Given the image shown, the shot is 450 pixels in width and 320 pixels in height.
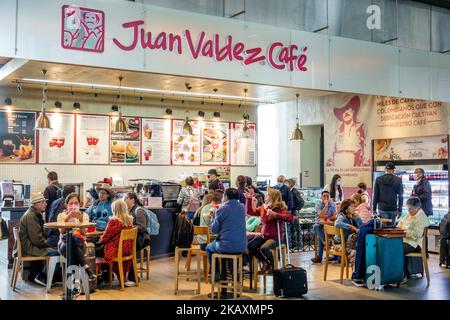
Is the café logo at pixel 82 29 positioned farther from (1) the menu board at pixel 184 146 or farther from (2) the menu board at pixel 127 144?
(1) the menu board at pixel 184 146

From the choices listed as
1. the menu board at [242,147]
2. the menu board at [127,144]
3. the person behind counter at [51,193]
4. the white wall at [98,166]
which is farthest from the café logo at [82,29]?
the menu board at [242,147]

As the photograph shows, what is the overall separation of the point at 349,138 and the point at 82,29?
7546 millimetres

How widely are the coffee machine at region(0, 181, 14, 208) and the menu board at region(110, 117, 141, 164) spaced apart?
8.12 ft

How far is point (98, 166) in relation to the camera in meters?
11.6

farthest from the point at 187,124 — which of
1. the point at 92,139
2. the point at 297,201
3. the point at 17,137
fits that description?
the point at 17,137

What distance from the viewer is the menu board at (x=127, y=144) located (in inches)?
465

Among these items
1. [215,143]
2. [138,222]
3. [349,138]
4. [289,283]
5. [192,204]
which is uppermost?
[349,138]

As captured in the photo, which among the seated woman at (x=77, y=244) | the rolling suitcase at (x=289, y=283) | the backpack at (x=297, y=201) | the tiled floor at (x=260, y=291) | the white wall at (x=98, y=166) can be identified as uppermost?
the white wall at (x=98, y=166)

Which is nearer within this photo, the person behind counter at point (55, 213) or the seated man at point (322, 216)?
the person behind counter at point (55, 213)

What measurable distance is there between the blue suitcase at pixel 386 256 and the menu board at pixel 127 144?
6078 mm

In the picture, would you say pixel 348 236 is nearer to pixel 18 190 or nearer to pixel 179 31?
pixel 179 31

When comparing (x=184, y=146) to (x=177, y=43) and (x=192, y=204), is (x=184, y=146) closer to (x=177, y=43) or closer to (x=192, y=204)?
(x=192, y=204)

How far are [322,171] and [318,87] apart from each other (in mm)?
6240
